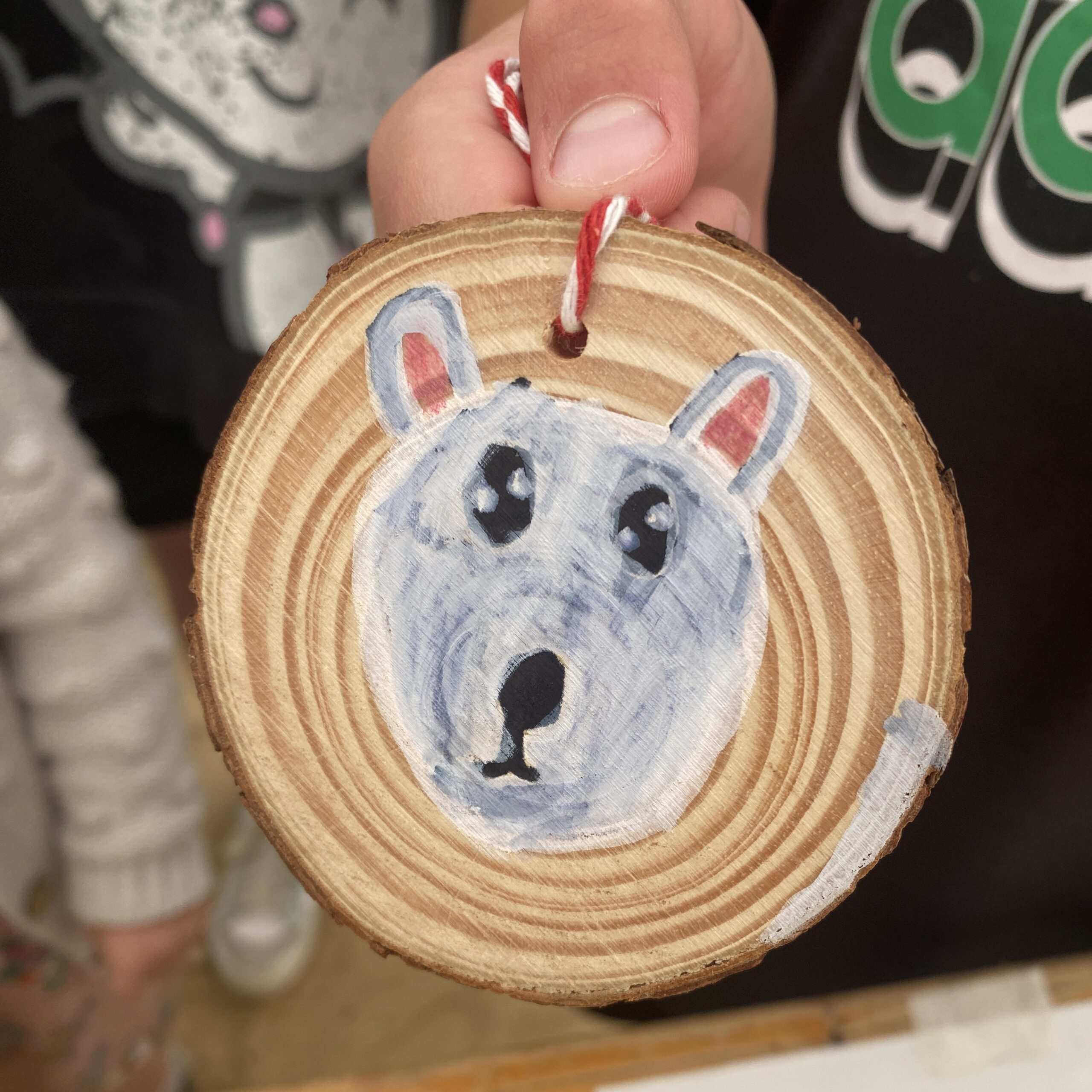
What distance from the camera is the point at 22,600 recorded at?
548 mm

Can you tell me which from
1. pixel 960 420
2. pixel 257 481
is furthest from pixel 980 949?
pixel 257 481

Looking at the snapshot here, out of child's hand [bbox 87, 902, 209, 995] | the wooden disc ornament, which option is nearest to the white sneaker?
child's hand [bbox 87, 902, 209, 995]

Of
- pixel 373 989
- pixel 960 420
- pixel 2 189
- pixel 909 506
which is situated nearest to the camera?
pixel 909 506

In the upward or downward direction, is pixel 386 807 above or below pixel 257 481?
below

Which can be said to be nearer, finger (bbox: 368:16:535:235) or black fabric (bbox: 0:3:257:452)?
finger (bbox: 368:16:535:235)

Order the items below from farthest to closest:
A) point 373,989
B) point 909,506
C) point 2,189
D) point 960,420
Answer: point 373,989, point 2,189, point 960,420, point 909,506

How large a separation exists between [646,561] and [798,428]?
74 millimetres

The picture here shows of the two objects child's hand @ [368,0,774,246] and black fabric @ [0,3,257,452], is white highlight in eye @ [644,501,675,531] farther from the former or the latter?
black fabric @ [0,3,257,452]

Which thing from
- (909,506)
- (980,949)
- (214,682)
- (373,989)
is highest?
(909,506)

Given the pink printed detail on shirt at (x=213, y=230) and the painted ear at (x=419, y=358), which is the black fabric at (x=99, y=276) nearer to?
the pink printed detail on shirt at (x=213, y=230)

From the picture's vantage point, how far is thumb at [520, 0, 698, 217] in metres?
0.34

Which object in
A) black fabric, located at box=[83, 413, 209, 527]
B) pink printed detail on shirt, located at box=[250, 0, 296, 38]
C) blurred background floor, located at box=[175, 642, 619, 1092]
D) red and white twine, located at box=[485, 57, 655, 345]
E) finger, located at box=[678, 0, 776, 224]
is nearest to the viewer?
red and white twine, located at box=[485, 57, 655, 345]

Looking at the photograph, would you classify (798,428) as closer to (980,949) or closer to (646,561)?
(646,561)

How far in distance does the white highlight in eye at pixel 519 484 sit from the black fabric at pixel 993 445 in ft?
1.01
